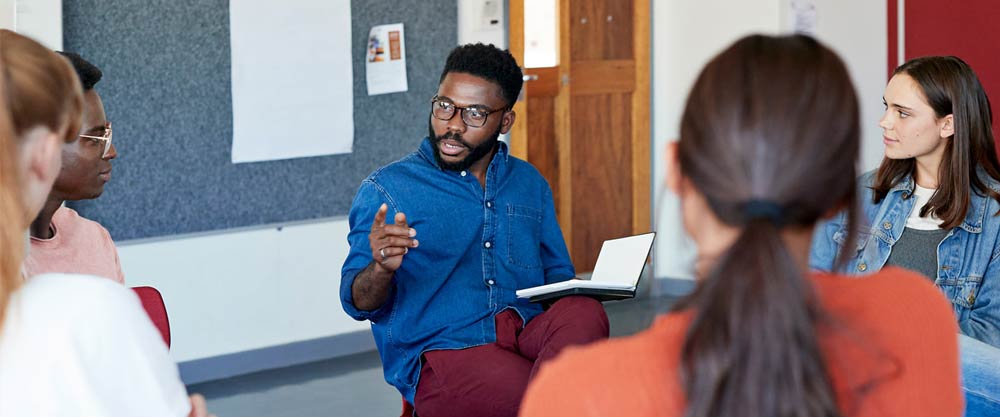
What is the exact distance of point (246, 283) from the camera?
12.2ft

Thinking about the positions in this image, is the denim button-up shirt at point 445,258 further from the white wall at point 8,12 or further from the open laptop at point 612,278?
the white wall at point 8,12

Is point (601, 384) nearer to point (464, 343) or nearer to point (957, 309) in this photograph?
point (464, 343)

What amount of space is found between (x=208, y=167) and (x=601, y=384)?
9.41 feet

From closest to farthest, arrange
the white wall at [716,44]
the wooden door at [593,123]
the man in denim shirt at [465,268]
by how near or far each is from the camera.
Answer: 1. the man in denim shirt at [465,268]
2. the wooden door at [593,123]
3. the white wall at [716,44]

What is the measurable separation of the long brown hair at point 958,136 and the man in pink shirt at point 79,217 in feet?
5.59

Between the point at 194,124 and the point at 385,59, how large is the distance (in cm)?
72

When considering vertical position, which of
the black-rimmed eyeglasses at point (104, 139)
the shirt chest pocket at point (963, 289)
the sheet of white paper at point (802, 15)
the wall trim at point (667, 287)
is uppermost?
the sheet of white paper at point (802, 15)

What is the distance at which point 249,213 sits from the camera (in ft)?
12.2

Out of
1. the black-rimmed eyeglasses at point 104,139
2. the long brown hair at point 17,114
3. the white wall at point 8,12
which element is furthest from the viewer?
the white wall at point 8,12

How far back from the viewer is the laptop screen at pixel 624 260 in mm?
2146

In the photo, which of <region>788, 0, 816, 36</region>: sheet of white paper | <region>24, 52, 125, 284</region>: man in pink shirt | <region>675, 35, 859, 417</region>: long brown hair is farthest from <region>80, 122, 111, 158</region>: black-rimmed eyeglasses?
<region>788, 0, 816, 36</region>: sheet of white paper

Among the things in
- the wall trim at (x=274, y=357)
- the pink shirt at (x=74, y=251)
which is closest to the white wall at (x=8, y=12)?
the wall trim at (x=274, y=357)

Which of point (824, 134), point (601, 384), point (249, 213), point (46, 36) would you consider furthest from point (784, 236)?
point (249, 213)

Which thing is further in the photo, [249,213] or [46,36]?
[249,213]
